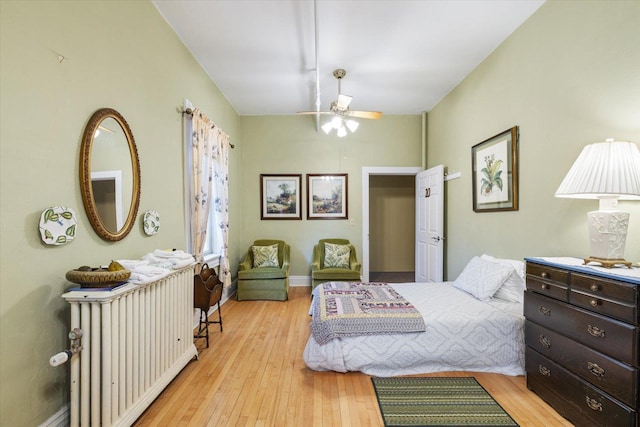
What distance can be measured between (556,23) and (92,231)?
377 centimetres

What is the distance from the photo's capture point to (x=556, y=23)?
2393mm

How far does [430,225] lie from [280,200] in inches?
102

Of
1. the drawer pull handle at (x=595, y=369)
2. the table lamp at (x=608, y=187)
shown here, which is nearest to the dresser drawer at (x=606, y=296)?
the table lamp at (x=608, y=187)

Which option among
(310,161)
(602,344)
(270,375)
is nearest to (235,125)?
(310,161)

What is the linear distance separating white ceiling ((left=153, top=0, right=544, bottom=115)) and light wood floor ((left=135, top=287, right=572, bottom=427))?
309cm

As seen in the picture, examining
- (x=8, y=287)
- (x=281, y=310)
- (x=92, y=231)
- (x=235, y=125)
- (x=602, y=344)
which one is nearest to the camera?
(x=8, y=287)

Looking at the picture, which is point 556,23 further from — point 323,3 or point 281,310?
point 281,310

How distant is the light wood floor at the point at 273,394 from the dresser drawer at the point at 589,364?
0.38 metres

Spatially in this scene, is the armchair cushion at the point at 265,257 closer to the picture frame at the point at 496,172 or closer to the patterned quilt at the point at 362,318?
the patterned quilt at the point at 362,318

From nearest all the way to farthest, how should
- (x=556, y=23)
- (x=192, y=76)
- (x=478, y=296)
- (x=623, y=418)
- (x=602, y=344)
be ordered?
1. (x=623, y=418)
2. (x=602, y=344)
3. (x=556, y=23)
4. (x=478, y=296)
5. (x=192, y=76)

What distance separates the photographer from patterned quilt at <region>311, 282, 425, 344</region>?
2377 mm

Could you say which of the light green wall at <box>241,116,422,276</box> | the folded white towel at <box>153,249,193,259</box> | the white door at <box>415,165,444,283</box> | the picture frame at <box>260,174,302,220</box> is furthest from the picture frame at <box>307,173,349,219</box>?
the folded white towel at <box>153,249,193,259</box>

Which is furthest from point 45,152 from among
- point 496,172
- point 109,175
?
point 496,172

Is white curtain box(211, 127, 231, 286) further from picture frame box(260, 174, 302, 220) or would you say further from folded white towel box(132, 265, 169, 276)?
folded white towel box(132, 265, 169, 276)
